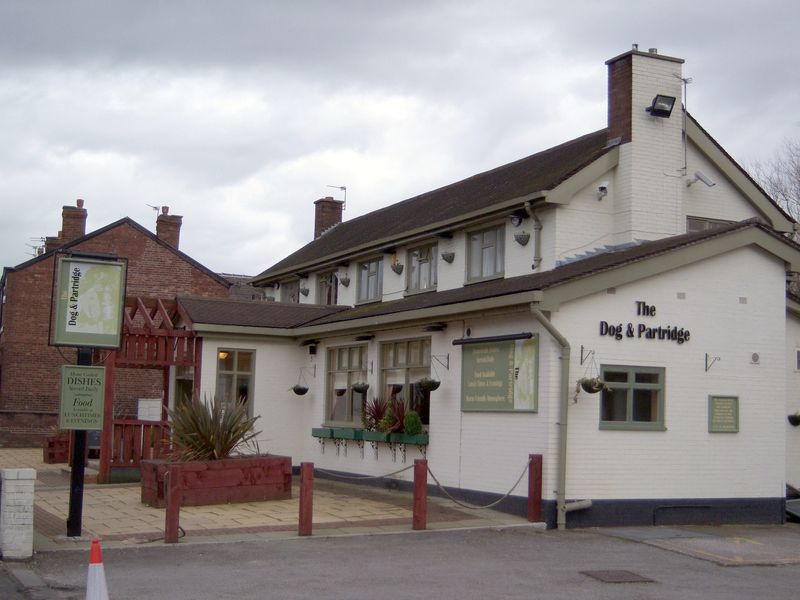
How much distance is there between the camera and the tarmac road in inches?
386

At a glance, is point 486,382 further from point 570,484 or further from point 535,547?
point 535,547

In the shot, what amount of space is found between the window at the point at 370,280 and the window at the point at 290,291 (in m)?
4.01

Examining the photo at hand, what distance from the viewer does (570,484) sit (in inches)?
573

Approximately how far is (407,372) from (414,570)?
817cm

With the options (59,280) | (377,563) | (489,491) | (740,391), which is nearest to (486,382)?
(489,491)

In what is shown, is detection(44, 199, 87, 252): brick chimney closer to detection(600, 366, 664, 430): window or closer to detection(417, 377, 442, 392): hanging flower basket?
detection(417, 377, 442, 392): hanging flower basket

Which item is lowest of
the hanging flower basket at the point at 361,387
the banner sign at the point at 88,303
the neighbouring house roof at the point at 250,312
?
the hanging flower basket at the point at 361,387

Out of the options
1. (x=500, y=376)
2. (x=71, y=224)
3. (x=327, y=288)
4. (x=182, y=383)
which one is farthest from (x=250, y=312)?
(x=71, y=224)

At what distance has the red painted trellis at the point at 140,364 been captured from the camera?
64.1 ft

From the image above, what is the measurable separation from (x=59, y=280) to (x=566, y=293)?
6850 mm

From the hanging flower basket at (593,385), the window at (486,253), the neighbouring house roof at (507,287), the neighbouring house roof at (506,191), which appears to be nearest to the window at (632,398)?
the hanging flower basket at (593,385)

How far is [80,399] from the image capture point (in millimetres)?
12766

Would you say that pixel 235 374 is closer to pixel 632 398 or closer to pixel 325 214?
pixel 632 398

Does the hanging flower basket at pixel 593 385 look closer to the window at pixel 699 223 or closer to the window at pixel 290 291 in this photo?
the window at pixel 699 223
